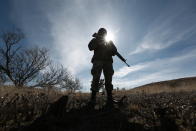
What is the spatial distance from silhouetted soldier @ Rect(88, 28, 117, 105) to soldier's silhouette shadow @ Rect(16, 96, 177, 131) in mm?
1342

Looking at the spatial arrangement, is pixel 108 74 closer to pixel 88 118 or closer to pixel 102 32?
pixel 102 32

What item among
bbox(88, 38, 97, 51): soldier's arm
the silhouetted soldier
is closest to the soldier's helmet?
the silhouetted soldier

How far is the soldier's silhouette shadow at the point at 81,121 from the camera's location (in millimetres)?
3980

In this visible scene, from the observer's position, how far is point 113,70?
6.64 m

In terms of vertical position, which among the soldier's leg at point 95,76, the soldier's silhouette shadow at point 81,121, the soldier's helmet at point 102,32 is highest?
the soldier's helmet at point 102,32

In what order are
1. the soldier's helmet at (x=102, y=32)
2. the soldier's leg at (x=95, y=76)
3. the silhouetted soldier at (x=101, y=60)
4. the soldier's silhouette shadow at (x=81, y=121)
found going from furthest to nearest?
1. the soldier's helmet at (x=102, y=32)
2. the silhouetted soldier at (x=101, y=60)
3. the soldier's leg at (x=95, y=76)
4. the soldier's silhouette shadow at (x=81, y=121)

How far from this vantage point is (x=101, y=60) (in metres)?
6.50

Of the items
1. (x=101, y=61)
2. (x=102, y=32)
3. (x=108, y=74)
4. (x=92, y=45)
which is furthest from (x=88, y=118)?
(x=102, y=32)

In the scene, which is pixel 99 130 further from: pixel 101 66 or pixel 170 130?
pixel 101 66

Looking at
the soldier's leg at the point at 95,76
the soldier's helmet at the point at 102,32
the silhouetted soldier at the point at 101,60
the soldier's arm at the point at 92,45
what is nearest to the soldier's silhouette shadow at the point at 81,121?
the soldier's leg at the point at 95,76

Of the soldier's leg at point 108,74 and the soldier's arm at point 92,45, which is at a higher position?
the soldier's arm at point 92,45

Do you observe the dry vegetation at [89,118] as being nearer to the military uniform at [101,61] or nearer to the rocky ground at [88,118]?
the rocky ground at [88,118]

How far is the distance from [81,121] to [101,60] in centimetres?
247

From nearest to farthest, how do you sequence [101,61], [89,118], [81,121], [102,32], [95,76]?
[81,121] < [89,118] < [95,76] < [101,61] < [102,32]
